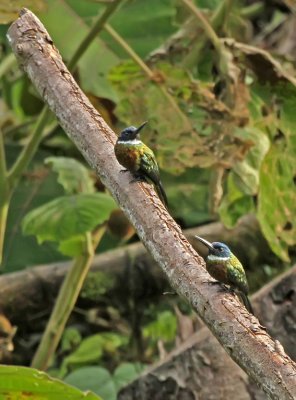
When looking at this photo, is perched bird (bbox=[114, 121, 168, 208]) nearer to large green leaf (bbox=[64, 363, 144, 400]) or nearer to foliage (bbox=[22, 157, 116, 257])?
foliage (bbox=[22, 157, 116, 257])

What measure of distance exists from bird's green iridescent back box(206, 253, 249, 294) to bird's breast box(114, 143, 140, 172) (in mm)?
133

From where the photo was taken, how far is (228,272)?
1.26 metres

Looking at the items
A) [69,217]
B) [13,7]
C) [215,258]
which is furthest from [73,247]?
[215,258]

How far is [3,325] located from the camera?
2.29m

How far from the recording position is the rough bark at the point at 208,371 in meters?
2.05

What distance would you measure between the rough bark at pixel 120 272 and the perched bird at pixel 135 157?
1.04 meters

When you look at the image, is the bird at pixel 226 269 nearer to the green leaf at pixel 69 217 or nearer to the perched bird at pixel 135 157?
the perched bird at pixel 135 157

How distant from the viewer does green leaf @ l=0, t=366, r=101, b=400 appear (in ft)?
4.99

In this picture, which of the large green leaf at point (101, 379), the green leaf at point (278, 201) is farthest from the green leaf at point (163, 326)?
the green leaf at point (278, 201)

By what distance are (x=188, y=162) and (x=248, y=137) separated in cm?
13

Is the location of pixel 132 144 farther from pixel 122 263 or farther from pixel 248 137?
pixel 122 263

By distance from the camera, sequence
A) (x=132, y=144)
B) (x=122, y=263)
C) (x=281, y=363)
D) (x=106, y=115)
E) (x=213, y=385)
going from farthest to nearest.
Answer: (x=122, y=263)
(x=106, y=115)
(x=213, y=385)
(x=132, y=144)
(x=281, y=363)

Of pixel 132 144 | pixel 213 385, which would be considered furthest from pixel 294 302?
pixel 132 144

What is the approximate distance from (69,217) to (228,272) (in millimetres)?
919
